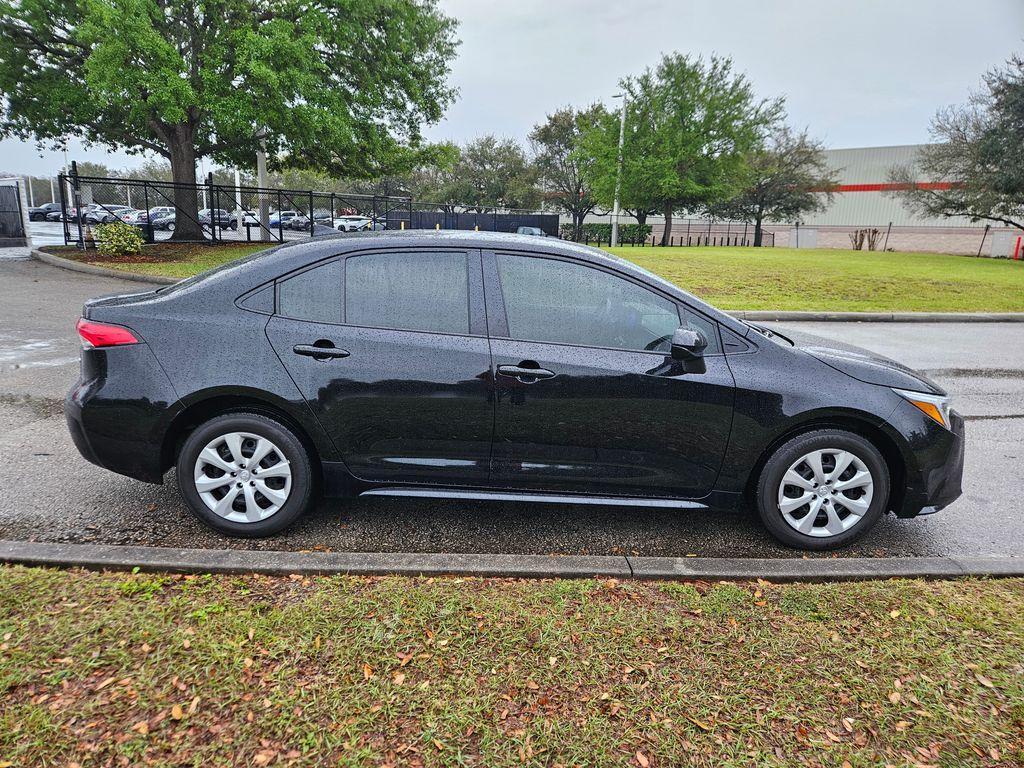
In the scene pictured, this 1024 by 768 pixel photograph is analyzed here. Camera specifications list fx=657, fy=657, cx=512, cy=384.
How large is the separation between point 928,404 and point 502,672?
8.98 feet

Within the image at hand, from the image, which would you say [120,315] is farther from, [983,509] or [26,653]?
[983,509]

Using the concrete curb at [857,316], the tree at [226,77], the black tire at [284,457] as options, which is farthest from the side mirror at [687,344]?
the tree at [226,77]

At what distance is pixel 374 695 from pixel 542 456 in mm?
1554

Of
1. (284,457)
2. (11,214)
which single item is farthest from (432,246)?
(11,214)

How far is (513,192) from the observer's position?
198 ft

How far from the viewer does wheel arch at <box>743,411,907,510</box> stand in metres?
3.56

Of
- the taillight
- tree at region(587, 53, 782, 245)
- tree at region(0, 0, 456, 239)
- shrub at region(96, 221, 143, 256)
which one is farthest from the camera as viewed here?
tree at region(587, 53, 782, 245)

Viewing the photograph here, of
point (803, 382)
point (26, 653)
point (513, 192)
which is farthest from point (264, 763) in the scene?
point (513, 192)

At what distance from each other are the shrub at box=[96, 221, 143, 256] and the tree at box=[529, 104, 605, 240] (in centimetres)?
4338

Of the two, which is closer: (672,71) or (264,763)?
(264,763)

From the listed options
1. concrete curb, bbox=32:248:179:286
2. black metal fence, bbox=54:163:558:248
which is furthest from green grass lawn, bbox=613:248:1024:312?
black metal fence, bbox=54:163:558:248

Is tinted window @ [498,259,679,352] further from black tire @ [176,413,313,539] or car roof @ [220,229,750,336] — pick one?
black tire @ [176,413,313,539]

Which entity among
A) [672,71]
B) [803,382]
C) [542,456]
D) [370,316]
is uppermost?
[672,71]

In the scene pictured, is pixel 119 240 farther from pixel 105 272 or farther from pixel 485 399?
pixel 485 399
